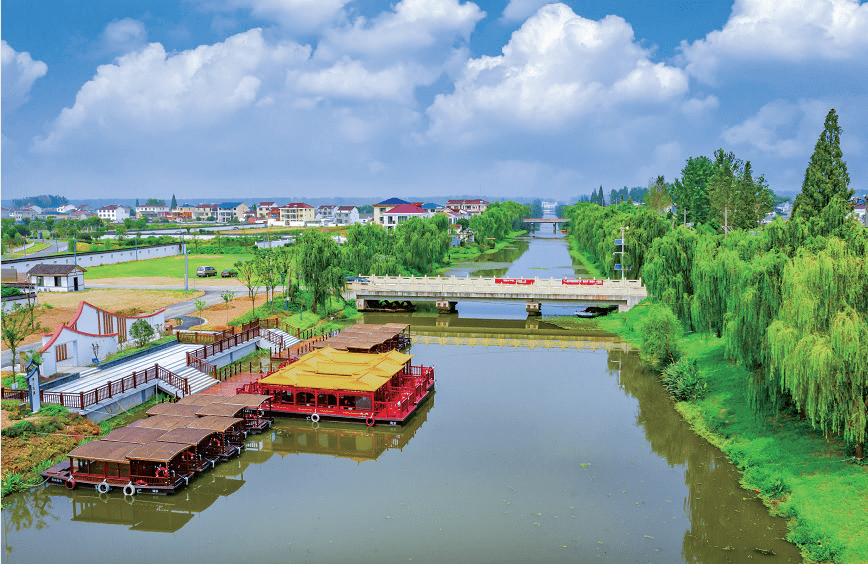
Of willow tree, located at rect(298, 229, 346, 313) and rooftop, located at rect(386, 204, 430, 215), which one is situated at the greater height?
rooftop, located at rect(386, 204, 430, 215)

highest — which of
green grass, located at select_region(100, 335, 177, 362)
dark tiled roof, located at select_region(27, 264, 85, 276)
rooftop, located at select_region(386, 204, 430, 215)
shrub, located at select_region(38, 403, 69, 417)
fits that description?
rooftop, located at select_region(386, 204, 430, 215)

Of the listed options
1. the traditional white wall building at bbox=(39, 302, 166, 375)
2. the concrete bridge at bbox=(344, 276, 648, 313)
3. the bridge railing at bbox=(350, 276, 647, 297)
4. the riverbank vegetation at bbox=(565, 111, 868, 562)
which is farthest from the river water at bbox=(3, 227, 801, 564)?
the bridge railing at bbox=(350, 276, 647, 297)

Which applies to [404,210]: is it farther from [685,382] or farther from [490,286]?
[685,382]

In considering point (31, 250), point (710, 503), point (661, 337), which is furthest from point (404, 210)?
point (710, 503)

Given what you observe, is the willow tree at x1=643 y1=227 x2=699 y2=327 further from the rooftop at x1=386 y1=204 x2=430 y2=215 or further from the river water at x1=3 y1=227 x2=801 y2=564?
the rooftop at x1=386 y1=204 x2=430 y2=215

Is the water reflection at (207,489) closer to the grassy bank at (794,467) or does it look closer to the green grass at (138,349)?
the green grass at (138,349)

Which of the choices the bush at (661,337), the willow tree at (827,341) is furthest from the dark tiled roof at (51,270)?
the willow tree at (827,341)

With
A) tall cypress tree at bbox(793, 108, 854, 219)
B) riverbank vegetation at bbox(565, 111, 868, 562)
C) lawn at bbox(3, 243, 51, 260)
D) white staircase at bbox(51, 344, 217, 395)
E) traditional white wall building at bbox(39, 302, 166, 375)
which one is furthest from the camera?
lawn at bbox(3, 243, 51, 260)

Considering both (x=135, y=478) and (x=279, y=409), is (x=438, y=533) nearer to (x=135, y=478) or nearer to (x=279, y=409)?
(x=135, y=478)

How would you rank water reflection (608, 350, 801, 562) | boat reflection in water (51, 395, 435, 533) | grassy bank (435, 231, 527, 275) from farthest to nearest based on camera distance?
grassy bank (435, 231, 527, 275)
boat reflection in water (51, 395, 435, 533)
water reflection (608, 350, 801, 562)
